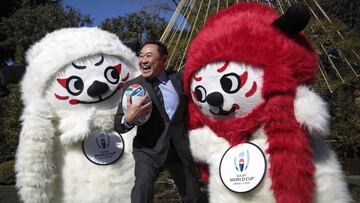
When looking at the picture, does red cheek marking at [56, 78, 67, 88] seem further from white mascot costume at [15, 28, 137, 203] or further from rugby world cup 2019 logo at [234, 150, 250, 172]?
rugby world cup 2019 logo at [234, 150, 250, 172]

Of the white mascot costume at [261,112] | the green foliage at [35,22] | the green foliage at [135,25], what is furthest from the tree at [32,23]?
the white mascot costume at [261,112]

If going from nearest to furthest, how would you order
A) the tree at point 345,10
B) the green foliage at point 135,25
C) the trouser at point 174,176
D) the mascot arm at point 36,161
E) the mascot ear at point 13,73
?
the trouser at point 174,176 → the mascot arm at point 36,161 → the mascot ear at point 13,73 → the tree at point 345,10 → the green foliage at point 135,25

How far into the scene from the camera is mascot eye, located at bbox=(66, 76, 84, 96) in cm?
397

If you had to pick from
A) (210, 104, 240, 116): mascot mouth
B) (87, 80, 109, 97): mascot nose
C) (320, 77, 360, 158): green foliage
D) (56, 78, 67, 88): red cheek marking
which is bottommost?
(210, 104, 240, 116): mascot mouth

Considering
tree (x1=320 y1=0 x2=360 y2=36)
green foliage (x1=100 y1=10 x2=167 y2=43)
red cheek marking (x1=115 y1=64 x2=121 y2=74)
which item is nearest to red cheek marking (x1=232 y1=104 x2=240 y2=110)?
red cheek marking (x1=115 y1=64 x2=121 y2=74)

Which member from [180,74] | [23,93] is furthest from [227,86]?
[23,93]

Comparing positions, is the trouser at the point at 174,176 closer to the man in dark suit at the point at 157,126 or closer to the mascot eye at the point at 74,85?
the man in dark suit at the point at 157,126

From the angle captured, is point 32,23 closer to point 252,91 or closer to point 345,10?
point 345,10

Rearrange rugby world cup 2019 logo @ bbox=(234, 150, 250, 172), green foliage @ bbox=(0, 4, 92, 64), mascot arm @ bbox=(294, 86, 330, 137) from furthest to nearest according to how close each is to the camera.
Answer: green foliage @ bbox=(0, 4, 92, 64), rugby world cup 2019 logo @ bbox=(234, 150, 250, 172), mascot arm @ bbox=(294, 86, 330, 137)

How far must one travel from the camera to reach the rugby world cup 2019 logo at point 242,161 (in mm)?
3277

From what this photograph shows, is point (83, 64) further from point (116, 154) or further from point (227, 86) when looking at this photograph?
point (227, 86)

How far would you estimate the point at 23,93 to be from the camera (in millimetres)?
4207

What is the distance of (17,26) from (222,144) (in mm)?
15094

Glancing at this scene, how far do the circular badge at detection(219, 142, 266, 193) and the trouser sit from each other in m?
0.52
